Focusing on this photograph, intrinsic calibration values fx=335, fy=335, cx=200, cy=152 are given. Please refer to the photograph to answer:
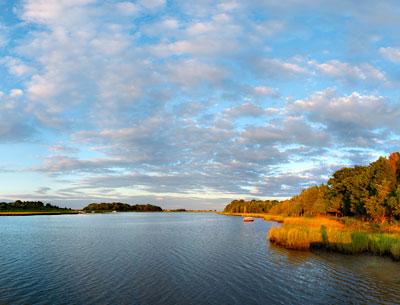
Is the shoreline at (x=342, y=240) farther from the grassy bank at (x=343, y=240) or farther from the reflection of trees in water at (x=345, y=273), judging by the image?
the reflection of trees in water at (x=345, y=273)

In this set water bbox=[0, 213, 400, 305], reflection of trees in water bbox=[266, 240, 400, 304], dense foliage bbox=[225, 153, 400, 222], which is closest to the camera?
water bbox=[0, 213, 400, 305]

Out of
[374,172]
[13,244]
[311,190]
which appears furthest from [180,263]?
[311,190]

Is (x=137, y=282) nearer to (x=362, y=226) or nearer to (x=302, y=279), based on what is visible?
(x=302, y=279)

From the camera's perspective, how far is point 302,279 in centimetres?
2942

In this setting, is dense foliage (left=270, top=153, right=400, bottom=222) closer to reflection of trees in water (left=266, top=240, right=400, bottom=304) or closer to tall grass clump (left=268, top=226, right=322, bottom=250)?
tall grass clump (left=268, top=226, right=322, bottom=250)

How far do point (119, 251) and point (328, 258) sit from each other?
2663 centimetres

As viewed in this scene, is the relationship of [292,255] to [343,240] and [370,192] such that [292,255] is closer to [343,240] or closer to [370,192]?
[343,240]

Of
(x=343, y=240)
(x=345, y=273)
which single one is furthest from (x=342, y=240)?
(x=345, y=273)

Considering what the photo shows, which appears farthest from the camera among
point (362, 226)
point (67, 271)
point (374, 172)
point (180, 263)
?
point (374, 172)

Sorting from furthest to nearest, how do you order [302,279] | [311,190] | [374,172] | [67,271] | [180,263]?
1. [311,190]
2. [374,172]
3. [180,263]
4. [67,271]
5. [302,279]

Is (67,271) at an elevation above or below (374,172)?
below

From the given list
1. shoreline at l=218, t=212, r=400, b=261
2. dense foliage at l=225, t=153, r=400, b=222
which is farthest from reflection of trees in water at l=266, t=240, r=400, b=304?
dense foliage at l=225, t=153, r=400, b=222

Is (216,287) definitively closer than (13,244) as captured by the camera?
Yes

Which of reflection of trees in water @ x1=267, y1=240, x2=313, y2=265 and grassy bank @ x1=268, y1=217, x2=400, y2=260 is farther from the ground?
grassy bank @ x1=268, y1=217, x2=400, y2=260
